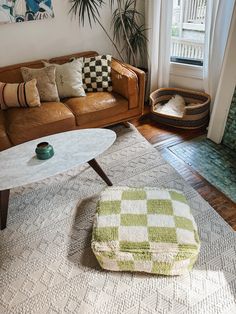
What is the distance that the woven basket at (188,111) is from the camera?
2.73 meters

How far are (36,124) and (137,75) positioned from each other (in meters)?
1.15

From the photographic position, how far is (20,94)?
97.0 inches

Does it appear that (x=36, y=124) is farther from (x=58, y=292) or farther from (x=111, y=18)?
(x=111, y=18)

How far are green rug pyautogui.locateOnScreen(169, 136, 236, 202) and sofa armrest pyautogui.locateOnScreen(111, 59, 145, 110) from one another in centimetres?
65

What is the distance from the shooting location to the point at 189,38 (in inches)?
119

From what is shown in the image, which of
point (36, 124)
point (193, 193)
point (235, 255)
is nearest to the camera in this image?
point (235, 255)

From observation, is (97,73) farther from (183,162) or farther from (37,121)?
(183,162)

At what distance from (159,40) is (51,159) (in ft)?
6.88

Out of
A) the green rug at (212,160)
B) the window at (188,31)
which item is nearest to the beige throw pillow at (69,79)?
the green rug at (212,160)

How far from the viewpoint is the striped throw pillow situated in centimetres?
247

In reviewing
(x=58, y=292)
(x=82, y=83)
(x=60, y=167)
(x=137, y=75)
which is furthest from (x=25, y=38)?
(x=58, y=292)

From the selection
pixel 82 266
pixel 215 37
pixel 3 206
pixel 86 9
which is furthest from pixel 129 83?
pixel 82 266

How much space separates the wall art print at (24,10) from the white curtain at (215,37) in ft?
5.57

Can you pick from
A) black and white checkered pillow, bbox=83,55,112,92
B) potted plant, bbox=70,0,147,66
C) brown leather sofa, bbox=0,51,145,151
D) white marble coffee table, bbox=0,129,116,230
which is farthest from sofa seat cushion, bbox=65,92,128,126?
potted plant, bbox=70,0,147,66
